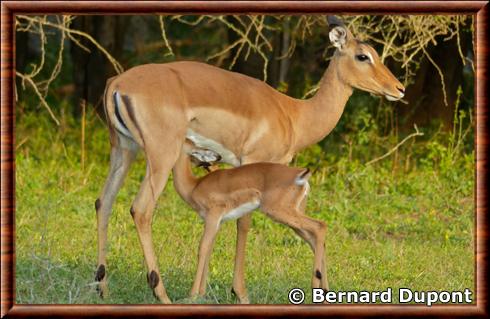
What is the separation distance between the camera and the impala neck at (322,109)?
21.9 ft

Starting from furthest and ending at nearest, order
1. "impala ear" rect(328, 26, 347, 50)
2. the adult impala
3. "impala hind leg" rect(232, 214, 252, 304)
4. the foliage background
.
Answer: "impala ear" rect(328, 26, 347, 50) < the foliage background < "impala hind leg" rect(232, 214, 252, 304) < the adult impala

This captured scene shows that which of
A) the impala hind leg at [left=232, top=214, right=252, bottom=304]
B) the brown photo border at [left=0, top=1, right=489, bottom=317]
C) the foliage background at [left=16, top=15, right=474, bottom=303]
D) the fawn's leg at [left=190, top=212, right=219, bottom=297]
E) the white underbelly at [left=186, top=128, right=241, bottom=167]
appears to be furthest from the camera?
the foliage background at [left=16, top=15, right=474, bottom=303]

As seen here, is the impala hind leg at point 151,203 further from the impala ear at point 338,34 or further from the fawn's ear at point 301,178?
the impala ear at point 338,34

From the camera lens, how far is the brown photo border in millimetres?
5156

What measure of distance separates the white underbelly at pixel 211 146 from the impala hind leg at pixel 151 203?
11.4 inches

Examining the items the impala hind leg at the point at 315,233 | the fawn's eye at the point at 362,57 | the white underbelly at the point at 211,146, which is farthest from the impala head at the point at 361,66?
the impala hind leg at the point at 315,233

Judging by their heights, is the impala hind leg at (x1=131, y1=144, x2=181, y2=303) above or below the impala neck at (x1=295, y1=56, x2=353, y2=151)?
below

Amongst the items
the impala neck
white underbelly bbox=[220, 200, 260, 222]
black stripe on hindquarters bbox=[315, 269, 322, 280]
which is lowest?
black stripe on hindquarters bbox=[315, 269, 322, 280]

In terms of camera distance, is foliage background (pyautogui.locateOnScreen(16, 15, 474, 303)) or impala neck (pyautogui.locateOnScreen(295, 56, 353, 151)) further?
impala neck (pyautogui.locateOnScreen(295, 56, 353, 151))

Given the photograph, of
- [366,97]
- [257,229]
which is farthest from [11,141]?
[366,97]

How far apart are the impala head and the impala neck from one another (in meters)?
0.06

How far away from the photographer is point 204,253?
18.7 feet

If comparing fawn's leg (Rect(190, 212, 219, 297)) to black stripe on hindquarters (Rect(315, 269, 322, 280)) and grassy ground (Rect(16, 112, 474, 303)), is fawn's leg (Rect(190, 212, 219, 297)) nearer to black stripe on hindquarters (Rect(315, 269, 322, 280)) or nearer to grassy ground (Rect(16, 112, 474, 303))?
grassy ground (Rect(16, 112, 474, 303))

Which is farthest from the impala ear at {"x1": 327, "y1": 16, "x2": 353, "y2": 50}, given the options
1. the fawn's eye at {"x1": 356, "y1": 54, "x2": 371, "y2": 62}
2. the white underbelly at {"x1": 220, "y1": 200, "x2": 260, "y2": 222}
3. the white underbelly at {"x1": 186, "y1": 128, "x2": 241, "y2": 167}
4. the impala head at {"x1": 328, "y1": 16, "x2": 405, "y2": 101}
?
the white underbelly at {"x1": 220, "y1": 200, "x2": 260, "y2": 222}
